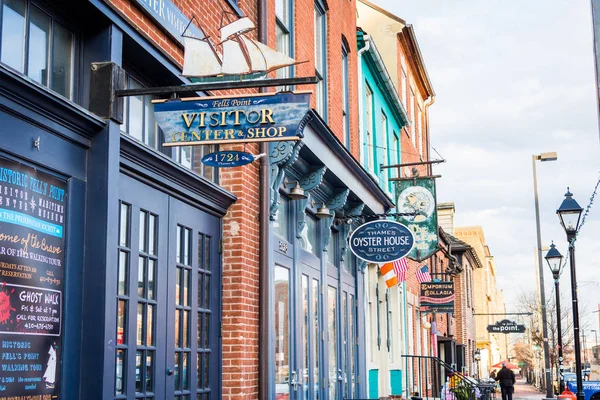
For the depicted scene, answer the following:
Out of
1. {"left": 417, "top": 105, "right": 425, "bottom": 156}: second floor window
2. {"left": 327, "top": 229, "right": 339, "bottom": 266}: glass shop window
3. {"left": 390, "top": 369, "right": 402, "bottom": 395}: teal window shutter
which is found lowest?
{"left": 390, "top": 369, "right": 402, "bottom": 395}: teal window shutter

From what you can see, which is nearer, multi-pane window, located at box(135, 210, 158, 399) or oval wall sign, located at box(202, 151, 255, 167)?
multi-pane window, located at box(135, 210, 158, 399)

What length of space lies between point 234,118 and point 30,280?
6.76 feet

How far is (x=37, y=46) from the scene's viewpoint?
5.80 m

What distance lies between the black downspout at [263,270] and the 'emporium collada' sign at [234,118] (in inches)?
105

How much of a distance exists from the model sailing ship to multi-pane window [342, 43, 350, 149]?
780cm

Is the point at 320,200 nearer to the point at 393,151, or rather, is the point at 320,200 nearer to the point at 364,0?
the point at 393,151

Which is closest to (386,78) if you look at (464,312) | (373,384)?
(373,384)

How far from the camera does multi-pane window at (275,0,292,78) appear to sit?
11.1 metres

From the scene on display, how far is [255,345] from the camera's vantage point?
9.14 m

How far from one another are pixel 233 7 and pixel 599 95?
19.8 ft

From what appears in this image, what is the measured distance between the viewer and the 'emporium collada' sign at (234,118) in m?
6.43

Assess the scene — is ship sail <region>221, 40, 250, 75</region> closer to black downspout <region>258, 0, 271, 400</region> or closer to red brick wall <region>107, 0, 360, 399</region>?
red brick wall <region>107, 0, 360, 399</region>

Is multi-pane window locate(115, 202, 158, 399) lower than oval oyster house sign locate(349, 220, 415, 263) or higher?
lower

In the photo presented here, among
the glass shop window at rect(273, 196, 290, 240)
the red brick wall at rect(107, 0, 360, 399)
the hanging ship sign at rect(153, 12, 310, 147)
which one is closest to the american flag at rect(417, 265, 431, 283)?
the glass shop window at rect(273, 196, 290, 240)
